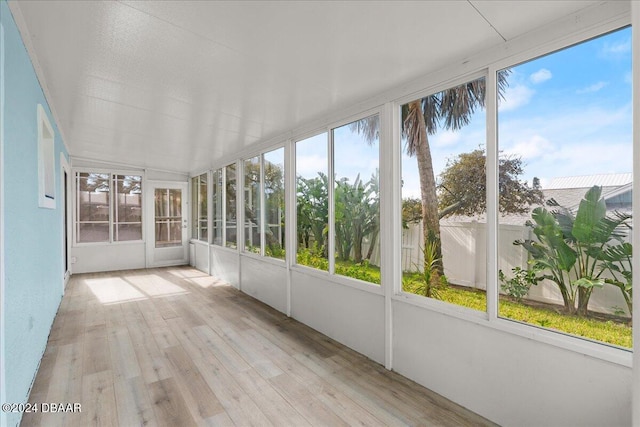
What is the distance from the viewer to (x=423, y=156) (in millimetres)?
2525

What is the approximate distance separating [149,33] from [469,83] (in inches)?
79.8

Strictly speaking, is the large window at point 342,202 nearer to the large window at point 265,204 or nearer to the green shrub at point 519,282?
the large window at point 265,204

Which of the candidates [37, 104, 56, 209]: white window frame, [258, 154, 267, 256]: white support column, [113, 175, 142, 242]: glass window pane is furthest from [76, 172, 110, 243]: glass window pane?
[258, 154, 267, 256]: white support column

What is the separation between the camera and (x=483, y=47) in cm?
195

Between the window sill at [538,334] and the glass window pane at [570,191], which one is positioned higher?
the glass window pane at [570,191]

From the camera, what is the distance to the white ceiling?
1.61 meters

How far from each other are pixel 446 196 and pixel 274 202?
8.85 feet

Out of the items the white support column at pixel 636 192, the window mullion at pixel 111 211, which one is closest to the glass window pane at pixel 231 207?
the window mullion at pixel 111 211

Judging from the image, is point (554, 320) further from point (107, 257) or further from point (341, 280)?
point (107, 257)

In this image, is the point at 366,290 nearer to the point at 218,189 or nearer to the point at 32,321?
the point at 32,321

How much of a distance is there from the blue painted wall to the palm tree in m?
2.47

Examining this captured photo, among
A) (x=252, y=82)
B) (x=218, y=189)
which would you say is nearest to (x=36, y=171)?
(x=252, y=82)

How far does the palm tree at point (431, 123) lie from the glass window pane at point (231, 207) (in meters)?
3.80

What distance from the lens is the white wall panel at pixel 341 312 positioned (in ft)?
9.17
